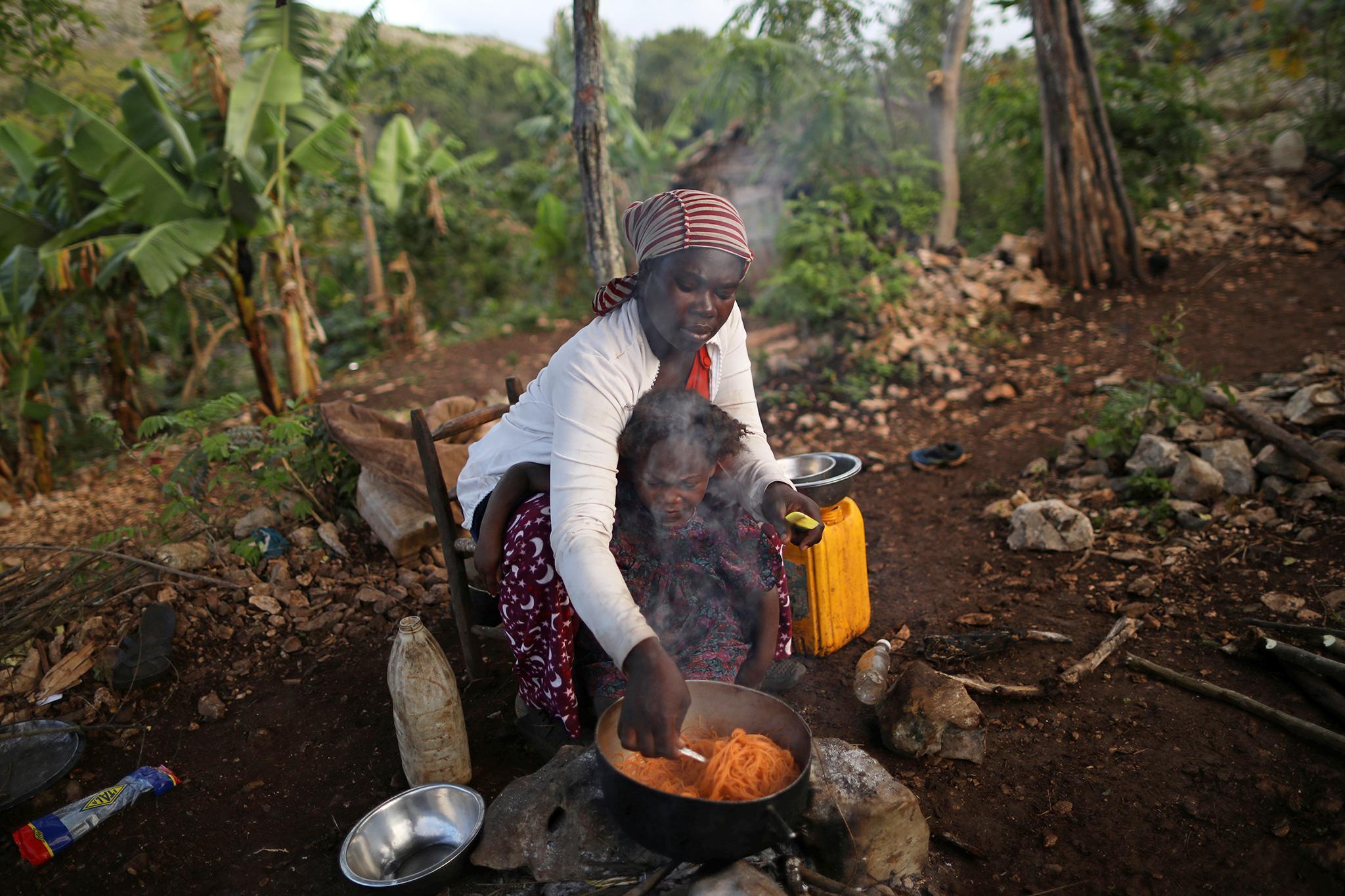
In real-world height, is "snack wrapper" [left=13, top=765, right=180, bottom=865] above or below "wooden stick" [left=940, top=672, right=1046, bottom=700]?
above

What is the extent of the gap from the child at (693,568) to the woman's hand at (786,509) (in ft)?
0.27

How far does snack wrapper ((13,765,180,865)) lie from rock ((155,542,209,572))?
132 cm

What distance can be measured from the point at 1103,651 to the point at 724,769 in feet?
5.80

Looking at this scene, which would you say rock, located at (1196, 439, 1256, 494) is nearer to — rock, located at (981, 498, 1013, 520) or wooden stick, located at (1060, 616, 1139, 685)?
rock, located at (981, 498, 1013, 520)

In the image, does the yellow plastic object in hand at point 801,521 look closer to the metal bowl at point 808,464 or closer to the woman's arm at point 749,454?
the woman's arm at point 749,454

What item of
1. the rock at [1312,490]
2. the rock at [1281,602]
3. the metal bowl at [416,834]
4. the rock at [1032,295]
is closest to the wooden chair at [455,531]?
the metal bowl at [416,834]

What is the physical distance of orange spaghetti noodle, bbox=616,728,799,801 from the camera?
6.18ft

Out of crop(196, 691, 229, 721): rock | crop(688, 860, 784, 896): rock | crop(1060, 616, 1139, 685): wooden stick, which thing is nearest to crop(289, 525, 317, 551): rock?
crop(196, 691, 229, 721): rock

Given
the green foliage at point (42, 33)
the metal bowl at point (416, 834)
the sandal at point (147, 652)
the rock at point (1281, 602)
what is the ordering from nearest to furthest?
the metal bowl at point (416, 834)
the rock at point (1281, 602)
the sandal at point (147, 652)
the green foliage at point (42, 33)

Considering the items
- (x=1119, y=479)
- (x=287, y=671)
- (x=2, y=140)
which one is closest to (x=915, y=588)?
(x=1119, y=479)

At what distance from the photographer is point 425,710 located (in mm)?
2436

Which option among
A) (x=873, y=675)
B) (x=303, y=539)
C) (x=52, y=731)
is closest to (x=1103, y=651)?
(x=873, y=675)

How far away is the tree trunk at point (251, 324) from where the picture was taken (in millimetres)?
7523

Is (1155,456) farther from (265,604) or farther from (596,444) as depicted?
(265,604)
